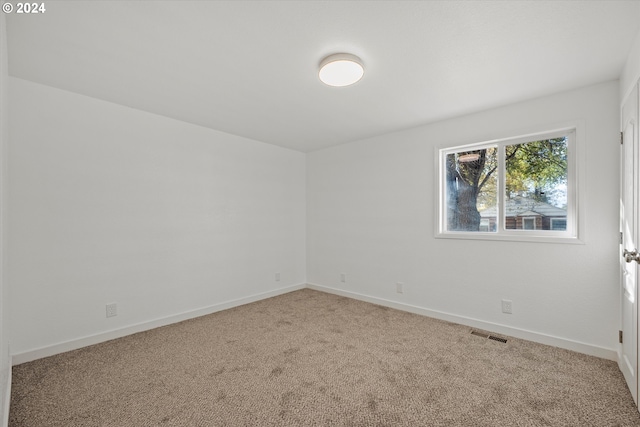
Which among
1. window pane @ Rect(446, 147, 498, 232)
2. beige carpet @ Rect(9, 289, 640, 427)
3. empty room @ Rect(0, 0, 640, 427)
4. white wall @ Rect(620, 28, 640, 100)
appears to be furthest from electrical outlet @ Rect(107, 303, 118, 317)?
white wall @ Rect(620, 28, 640, 100)

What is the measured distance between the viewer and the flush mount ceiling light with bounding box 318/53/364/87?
6.74 feet

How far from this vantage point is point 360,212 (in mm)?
4277

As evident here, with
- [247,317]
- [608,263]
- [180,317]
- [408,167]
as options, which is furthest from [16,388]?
[608,263]

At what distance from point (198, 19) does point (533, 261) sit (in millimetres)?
3425

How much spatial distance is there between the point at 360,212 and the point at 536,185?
83.0 inches

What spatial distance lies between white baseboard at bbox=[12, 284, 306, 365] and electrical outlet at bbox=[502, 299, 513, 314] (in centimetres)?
304

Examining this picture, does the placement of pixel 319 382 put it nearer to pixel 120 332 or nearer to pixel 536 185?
pixel 120 332

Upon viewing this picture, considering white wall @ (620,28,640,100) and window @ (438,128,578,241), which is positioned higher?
white wall @ (620,28,640,100)

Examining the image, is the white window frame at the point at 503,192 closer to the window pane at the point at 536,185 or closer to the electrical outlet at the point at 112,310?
the window pane at the point at 536,185

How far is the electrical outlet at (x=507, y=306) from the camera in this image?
294cm

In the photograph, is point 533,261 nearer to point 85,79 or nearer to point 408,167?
point 408,167

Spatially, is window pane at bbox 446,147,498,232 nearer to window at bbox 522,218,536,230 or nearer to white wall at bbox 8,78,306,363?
window at bbox 522,218,536,230

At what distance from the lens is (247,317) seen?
3.51 metres

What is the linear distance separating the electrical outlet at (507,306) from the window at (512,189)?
0.65 meters
